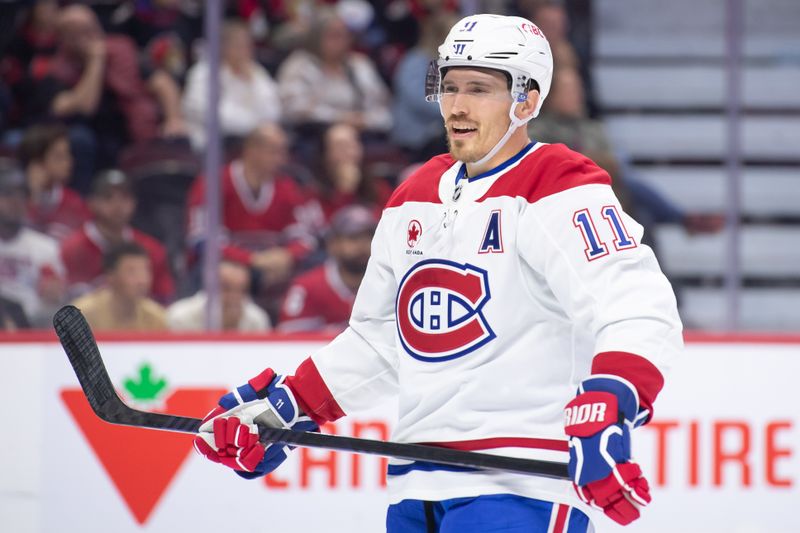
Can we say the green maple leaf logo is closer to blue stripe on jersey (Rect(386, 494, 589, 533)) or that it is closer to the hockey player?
the hockey player

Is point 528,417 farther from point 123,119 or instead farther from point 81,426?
point 123,119

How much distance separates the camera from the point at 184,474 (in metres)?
3.84

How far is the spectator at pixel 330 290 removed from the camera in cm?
403

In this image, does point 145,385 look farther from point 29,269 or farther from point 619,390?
point 619,390

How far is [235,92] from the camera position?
432 cm

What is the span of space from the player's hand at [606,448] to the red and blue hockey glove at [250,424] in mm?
595

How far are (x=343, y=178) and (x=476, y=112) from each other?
2.34 metres

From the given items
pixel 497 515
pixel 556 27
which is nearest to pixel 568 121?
pixel 556 27

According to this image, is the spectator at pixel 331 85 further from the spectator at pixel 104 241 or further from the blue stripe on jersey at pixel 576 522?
the blue stripe on jersey at pixel 576 522

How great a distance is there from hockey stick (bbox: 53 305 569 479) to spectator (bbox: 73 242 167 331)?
5.21 feet

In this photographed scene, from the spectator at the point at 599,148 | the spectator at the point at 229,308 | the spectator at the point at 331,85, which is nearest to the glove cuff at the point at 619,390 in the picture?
the spectator at the point at 229,308

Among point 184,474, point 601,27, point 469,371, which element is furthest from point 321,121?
point 469,371

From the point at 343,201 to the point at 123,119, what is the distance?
0.79 m

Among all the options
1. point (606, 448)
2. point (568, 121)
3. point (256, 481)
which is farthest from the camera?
point (568, 121)
